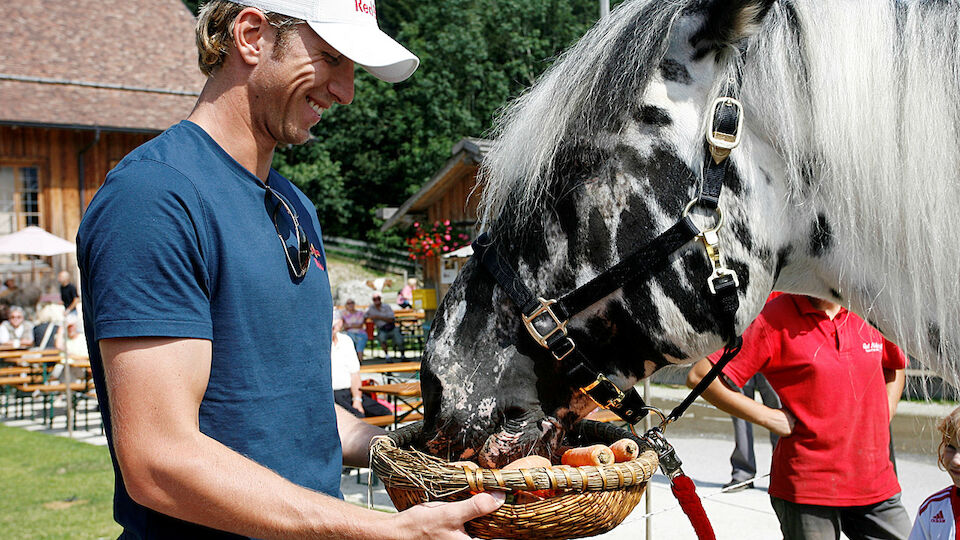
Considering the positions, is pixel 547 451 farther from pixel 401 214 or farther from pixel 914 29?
pixel 401 214

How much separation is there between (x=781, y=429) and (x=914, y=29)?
2.28 metres

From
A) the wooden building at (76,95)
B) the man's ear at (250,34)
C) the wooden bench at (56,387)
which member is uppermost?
the wooden building at (76,95)

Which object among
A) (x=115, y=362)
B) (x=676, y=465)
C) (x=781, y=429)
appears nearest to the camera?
(x=115, y=362)

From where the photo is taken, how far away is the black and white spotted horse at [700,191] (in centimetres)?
141

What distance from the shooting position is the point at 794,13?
4.83ft

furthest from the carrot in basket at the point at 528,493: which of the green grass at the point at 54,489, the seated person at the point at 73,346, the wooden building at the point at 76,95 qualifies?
the wooden building at the point at 76,95

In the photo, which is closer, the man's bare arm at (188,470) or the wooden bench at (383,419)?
the man's bare arm at (188,470)

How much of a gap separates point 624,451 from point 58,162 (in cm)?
2048

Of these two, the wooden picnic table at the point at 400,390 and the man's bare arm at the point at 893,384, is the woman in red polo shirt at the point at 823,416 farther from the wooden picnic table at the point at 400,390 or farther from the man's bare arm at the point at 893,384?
the wooden picnic table at the point at 400,390

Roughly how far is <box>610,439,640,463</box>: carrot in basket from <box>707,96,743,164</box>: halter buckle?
0.65 meters

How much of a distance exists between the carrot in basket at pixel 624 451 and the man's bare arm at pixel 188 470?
1.59ft

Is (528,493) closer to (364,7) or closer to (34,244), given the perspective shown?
(364,7)

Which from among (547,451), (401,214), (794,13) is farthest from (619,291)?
(401,214)

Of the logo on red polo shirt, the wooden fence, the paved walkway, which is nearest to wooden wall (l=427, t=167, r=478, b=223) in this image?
the paved walkway
